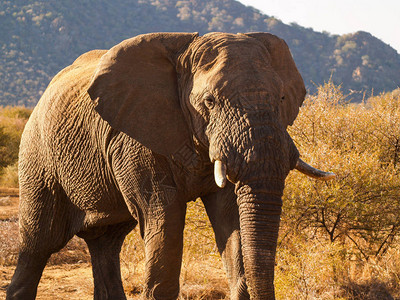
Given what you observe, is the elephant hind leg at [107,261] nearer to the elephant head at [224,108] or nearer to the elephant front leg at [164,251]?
the elephant front leg at [164,251]

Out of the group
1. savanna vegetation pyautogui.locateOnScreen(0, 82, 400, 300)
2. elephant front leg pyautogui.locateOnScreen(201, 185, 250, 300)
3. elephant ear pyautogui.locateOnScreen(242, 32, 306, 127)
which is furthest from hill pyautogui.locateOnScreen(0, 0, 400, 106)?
elephant front leg pyautogui.locateOnScreen(201, 185, 250, 300)

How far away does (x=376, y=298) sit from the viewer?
6547 mm

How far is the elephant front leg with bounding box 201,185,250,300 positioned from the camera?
4.27 metres

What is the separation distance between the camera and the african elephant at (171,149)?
364 centimetres

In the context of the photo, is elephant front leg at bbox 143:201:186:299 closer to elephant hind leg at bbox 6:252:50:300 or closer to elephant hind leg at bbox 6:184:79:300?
elephant hind leg at bbox 6:184:79:300

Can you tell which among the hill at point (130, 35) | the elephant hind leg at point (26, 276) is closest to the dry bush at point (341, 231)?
the elephant hind leg at point (26, 276)

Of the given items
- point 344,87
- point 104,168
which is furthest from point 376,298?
point 344,87

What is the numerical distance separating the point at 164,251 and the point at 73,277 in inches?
174

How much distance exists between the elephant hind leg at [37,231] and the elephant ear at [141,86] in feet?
4.74

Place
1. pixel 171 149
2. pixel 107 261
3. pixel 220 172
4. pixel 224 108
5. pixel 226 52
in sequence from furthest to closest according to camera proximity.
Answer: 1. pixel 107 261
2. pixel 171 149
3. pixel 226 52
4. pixel 224 108
5. pixel 220 172

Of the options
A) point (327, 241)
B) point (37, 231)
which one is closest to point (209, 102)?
point (37, 231)

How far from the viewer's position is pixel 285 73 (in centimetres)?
460

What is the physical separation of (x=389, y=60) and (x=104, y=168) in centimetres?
7240

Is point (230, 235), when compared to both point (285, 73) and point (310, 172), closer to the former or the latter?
point (310, 172)
